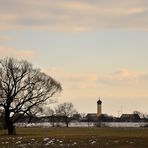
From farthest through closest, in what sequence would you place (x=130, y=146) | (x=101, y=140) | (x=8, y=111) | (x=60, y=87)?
(x=60, y=87) < (x=8, y=111) < (x=101, y=140) < (x=130, y=146)

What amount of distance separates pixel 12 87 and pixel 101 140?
118 ft

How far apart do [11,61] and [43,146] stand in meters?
39.5

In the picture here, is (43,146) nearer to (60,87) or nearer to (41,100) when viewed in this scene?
(41,100)

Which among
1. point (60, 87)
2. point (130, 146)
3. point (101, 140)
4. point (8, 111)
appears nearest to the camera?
point (130, 146)

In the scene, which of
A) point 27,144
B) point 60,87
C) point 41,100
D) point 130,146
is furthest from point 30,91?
point 130,146

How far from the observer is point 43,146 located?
4422cm

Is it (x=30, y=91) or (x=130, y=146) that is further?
(x=30, y=91)

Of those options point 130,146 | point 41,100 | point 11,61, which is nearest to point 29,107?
point 41,100

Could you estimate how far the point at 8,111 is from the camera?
79.1m

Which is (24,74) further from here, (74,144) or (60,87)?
(74,144)

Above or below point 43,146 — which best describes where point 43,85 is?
above

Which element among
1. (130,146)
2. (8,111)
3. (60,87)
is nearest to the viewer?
(130,146)

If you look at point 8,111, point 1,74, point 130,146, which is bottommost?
point 130,146

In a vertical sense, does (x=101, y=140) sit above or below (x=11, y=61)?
below
